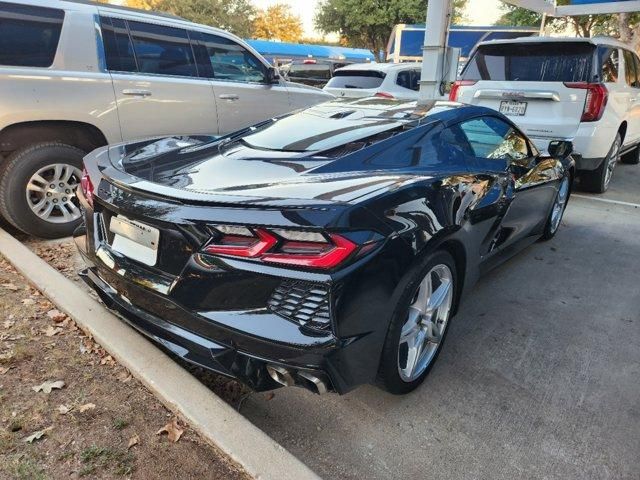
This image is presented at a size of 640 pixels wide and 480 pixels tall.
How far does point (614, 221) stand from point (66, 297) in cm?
580

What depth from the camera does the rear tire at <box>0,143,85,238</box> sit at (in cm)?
404

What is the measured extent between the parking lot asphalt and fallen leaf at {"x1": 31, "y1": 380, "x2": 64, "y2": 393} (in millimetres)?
939

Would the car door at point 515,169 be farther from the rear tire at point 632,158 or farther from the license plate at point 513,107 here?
the rear tire at point 632,158

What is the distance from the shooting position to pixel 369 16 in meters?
34.2

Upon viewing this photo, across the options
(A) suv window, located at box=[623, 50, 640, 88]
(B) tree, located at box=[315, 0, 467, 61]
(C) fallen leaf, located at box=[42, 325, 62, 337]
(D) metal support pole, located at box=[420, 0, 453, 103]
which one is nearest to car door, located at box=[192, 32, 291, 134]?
(D) metal support pole, located at box=[420, 0, 453, 103]

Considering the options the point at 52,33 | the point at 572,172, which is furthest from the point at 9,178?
the point at 572,172

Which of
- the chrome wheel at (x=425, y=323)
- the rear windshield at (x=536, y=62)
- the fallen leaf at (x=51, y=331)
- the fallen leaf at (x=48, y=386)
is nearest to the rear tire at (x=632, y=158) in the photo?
the rear windshield at (x=536, y=62)

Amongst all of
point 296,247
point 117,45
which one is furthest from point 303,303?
point 117,45

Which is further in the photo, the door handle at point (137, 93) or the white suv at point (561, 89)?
the white suv at point (561, 89)

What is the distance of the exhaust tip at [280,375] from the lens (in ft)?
6.23

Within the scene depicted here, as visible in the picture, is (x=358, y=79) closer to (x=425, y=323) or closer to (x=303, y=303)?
(x=425, y=323)

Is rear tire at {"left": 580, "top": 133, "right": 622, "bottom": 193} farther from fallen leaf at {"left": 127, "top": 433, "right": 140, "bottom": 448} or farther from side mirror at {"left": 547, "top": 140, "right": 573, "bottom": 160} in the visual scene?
fallen leaf at {"left": 127, "top": 433, "right": 140, "bottom": 448}

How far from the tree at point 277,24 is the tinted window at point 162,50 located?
48.5m

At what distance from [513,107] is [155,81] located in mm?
4409
